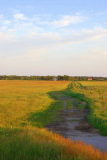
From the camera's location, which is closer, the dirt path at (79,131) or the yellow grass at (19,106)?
the dirt path at (79,131)

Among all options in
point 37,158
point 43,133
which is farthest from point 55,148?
point 43,133

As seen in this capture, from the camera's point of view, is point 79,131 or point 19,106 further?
point 19,106

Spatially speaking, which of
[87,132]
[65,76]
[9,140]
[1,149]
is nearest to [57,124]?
[87,132]

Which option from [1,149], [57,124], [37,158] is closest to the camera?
[37,158]

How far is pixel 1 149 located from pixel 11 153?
38 centimetres

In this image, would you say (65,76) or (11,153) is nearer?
(11,153)

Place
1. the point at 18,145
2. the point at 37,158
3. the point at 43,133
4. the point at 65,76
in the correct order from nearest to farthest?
the point at 37,158, the point at 18,145, the point at 43,133, the point at 65,76

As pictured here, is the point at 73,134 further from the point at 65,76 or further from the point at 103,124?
the point at 65,76

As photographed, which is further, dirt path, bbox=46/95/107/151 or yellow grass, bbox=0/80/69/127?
yellow grass, bbox=0/80/69/127

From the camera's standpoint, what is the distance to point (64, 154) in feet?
22.7

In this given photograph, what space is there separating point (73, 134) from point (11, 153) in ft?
19.1

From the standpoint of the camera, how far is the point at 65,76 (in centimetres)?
18512

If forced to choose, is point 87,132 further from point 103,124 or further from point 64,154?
point 64,154

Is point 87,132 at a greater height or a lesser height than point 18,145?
lesser
